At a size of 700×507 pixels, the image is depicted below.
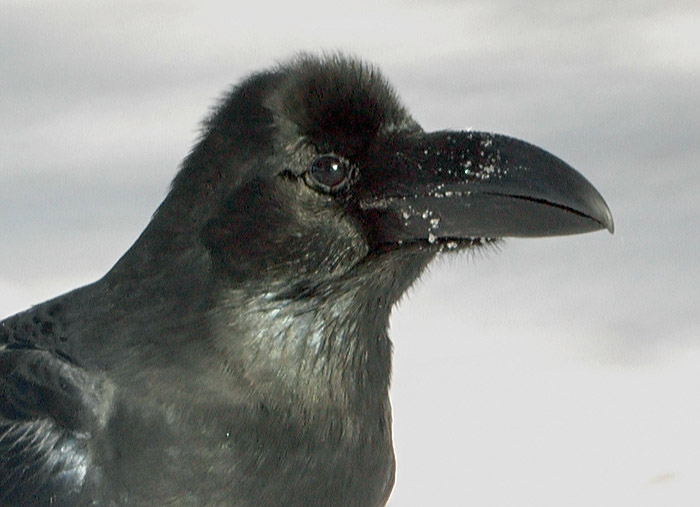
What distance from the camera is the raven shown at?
15.9 feet

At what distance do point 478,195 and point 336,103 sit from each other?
2.05ft

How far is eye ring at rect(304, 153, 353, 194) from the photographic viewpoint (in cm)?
489

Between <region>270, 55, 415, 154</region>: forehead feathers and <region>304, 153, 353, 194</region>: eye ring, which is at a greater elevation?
<region>270, 55, 415, 154</region>: forehead feathers

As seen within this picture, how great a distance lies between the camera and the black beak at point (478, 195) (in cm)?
489

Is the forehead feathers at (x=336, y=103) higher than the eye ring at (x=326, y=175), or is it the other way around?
the forehead feathers at (x=336, y=103)

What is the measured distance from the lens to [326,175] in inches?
193

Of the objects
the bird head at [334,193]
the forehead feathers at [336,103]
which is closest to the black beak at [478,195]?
the bird head at [334,193]

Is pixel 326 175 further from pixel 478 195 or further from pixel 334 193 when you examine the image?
pixel 478 195

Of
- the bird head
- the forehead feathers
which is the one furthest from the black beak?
the forehead feathers

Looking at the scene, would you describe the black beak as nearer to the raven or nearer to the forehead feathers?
the raven

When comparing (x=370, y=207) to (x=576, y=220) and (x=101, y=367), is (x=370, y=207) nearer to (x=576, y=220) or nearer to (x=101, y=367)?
(x=576, y=220)

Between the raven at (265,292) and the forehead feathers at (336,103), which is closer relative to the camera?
the raven at (265,292)

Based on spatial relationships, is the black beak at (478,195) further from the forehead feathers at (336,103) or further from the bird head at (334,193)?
the forehead feathers at (336,103)

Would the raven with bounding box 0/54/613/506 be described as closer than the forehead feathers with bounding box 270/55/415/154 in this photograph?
Yes
